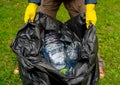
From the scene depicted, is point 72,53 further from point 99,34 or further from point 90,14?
point 99,34

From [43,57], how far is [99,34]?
7.52 ft

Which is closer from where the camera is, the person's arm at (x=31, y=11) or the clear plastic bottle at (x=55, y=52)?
the clear plastic bottle at (x=55, y=52)

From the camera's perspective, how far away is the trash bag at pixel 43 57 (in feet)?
8.83

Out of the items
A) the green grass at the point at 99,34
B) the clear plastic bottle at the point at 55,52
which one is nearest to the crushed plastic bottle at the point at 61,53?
the clear plastic bottle at the point at 55,52

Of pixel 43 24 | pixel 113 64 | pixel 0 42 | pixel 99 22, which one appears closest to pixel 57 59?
pixel 43 24

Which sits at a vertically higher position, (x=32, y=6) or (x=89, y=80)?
(x=32, y=6)

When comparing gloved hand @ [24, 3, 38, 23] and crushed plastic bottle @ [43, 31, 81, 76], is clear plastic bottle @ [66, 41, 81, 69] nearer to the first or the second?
crushed plastic bottle @ [43, 31, 81, 76]

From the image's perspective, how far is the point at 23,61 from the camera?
2.72m

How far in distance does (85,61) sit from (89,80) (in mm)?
177

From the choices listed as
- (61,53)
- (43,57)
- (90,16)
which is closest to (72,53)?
(61,53)

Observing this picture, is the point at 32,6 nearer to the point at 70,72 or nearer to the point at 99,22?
the point at 70,72

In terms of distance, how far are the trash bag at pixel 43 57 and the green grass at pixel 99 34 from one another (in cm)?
93

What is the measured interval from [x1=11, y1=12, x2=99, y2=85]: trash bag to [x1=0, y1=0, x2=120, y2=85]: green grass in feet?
3.04

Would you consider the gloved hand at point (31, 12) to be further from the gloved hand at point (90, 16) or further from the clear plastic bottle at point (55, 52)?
the gloved hand at point (90, 16)
